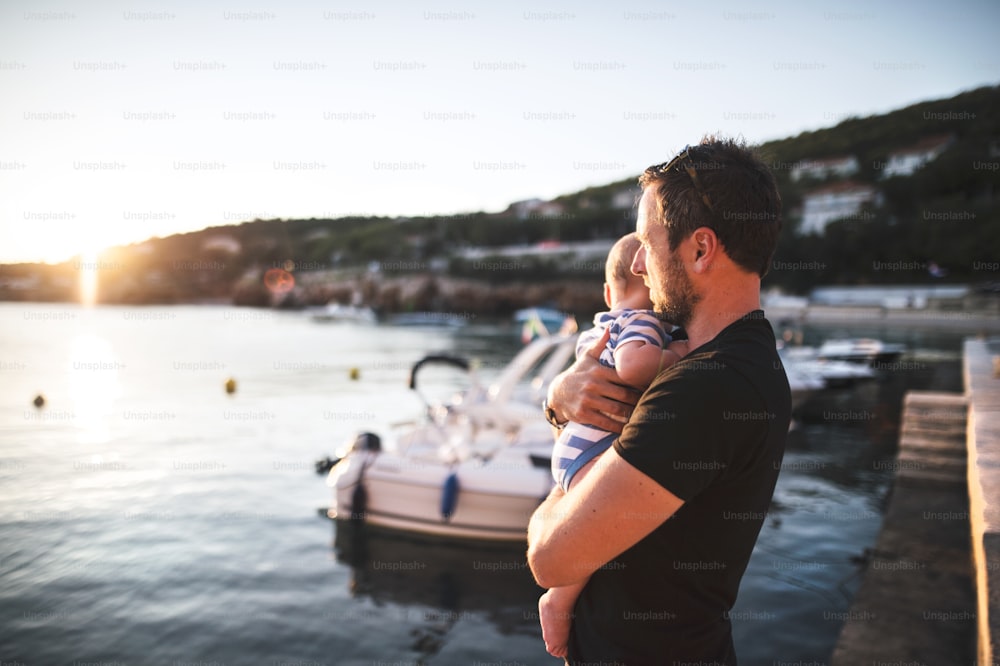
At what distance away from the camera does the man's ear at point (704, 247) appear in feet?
4.92

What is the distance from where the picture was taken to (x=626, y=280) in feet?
7.38

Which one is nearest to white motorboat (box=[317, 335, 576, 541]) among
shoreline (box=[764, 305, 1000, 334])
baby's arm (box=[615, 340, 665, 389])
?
baby's arm (box=[615, 340, 665, 389])

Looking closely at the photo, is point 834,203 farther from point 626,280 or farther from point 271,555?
point 626,280

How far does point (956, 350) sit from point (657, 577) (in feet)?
146

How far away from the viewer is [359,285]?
360ft

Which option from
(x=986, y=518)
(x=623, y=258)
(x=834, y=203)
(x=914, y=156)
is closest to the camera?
(x=623, y=258)

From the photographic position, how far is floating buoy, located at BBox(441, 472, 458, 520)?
27.9 ft

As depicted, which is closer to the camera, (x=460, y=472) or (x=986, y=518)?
(x=986, y=518)

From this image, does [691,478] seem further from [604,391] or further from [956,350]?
[956,350]

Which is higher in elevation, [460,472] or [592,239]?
[592,239]

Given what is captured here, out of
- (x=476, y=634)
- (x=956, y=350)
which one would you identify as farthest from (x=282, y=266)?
(x=476, y=634)

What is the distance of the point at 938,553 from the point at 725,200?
5.84 m

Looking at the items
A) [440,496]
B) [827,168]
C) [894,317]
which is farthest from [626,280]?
[827,168]

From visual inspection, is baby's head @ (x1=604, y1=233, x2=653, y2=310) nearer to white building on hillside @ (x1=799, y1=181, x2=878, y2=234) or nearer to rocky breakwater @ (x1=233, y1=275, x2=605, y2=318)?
rocky breakwater @ (x1=233, y1=275, x2=605, y2=318)
